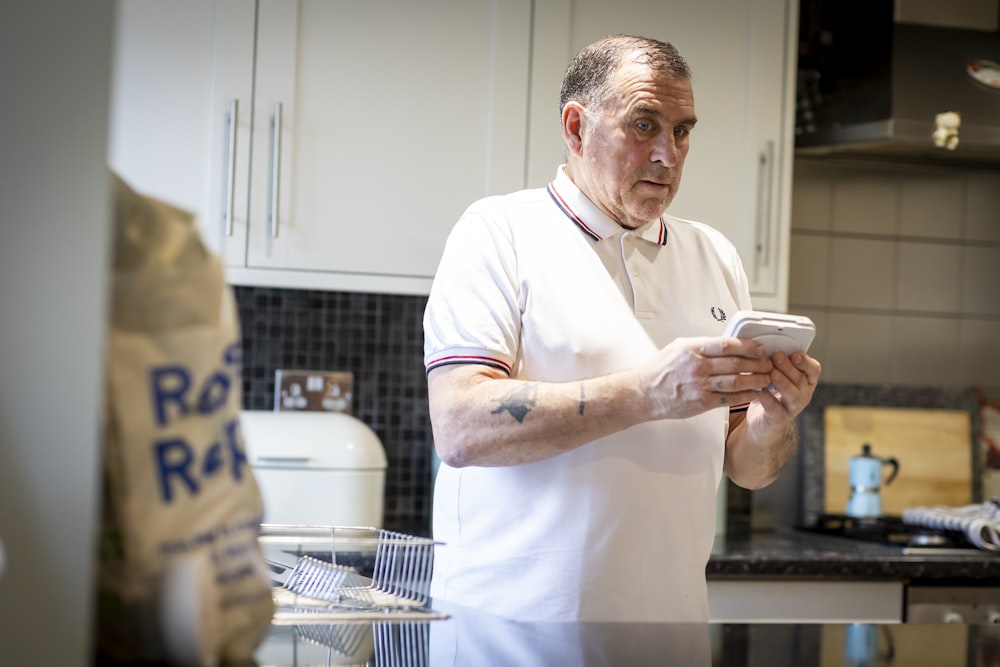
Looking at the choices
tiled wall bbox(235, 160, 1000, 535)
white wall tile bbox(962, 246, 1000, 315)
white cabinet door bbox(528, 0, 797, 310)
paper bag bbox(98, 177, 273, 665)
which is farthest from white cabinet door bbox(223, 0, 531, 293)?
paper bag bbox(98, 177, 273, 665)

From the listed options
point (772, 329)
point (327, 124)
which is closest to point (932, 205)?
point (327, 124)

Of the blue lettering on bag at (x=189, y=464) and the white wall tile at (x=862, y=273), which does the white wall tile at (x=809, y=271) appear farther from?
the blue lettering on bag at (x=189, y=464)

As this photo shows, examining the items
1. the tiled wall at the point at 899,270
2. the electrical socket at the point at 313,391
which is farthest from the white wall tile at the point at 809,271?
the electrical socket at the point at 313,391

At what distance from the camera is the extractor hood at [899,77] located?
2646 mm

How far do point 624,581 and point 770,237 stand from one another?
138cm

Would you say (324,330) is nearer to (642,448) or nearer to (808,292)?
(808,292)

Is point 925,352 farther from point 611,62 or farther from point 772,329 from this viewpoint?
point 772,329

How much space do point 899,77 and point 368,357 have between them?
1.35 meters

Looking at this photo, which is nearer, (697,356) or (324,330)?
(697,356)

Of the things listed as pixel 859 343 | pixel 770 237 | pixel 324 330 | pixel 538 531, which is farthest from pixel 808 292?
pixel 538 531

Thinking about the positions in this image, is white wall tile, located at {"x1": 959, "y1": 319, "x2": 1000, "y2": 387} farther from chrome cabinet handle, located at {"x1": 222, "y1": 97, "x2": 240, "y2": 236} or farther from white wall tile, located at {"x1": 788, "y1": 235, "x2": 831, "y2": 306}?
chrome cabinet handle, located at {"x1": 222, "y1": 97, "x2": 240, "y2": 236}

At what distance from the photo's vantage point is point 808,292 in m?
3.06

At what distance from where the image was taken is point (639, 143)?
1.54 meters

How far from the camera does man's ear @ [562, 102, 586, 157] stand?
5.26ft
